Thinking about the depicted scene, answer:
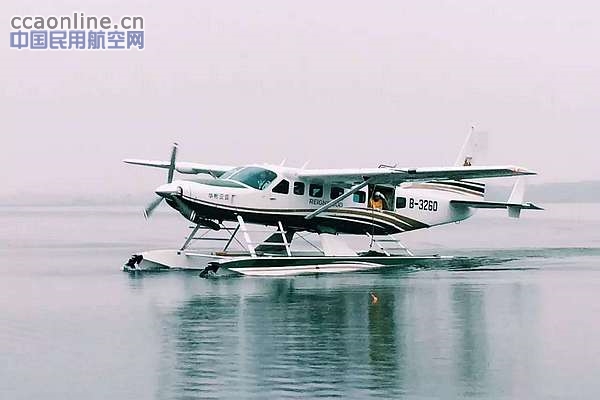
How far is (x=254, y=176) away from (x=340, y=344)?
15.4 metres

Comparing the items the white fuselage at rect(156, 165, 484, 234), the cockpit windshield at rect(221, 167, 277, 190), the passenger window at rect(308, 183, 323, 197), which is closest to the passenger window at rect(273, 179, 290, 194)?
the white fuselage at rect(156, 165, 484, 234)

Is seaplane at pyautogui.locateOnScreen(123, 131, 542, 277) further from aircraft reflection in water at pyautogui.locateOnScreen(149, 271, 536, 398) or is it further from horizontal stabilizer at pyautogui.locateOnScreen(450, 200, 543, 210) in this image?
aircraft reflection in water at pyautogui.locateOnScreen(149, 271, 536, 398)

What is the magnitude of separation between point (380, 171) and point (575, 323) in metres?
13.2

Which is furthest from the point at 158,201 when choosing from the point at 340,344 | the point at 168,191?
the point at 340,344

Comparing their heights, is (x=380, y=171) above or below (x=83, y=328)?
above

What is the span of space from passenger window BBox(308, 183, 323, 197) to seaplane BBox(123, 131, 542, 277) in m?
0.03

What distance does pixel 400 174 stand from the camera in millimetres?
29609

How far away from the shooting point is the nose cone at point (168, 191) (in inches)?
1073

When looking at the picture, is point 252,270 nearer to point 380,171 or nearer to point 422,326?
point 380,171

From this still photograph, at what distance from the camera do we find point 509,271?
29094mm

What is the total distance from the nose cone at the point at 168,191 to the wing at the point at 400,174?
395 cm

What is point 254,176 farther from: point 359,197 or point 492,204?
point 492,204

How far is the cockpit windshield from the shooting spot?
95.8ft

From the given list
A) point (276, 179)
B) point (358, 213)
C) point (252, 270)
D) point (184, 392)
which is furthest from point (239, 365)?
point (358, 213)
